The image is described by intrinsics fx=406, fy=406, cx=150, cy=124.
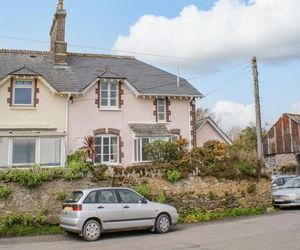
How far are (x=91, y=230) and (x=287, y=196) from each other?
11377 millimetres

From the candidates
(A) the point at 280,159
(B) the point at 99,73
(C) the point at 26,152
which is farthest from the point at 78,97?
(A) the point at 280,159

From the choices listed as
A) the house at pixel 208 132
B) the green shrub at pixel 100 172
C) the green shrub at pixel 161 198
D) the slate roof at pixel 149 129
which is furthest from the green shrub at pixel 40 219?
the house at pixel 208 132

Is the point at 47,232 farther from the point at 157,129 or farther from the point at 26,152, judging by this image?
the point at 157,129

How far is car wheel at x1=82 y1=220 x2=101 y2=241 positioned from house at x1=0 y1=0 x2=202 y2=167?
10162 mm

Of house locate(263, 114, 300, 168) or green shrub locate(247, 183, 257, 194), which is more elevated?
house locate(263, 114, 300, 168)

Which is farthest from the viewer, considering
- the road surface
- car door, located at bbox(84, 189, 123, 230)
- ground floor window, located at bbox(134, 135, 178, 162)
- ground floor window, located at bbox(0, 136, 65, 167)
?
ground floor window, located at bbox(134, 135, 178, 162)

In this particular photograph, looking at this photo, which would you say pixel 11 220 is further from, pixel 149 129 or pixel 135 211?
pixel 149 129

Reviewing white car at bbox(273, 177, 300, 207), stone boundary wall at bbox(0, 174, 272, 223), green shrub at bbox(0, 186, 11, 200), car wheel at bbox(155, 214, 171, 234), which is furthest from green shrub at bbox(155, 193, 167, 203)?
white car at bbox(273, 177, 300, 207)

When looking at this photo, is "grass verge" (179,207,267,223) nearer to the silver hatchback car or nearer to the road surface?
the road surface

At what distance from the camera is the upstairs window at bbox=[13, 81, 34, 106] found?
79.2 ft

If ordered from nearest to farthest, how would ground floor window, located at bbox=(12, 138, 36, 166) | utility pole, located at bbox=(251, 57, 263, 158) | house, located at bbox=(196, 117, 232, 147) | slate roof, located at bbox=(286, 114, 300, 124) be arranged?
1. ground floor window, located at bbox=(12, 138, 36, 166)
2. utility pole, located at bbox=(251, 57, 263, 158)
3. house, located at bbox=(196, 117, 232, 147)
4. slate roof, located at bbox=(286, 114, 300, 124)

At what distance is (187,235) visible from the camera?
13.3 metres

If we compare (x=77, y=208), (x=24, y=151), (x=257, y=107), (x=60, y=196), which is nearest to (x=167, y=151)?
(x=60, y=196)

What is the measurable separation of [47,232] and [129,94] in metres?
13.3
